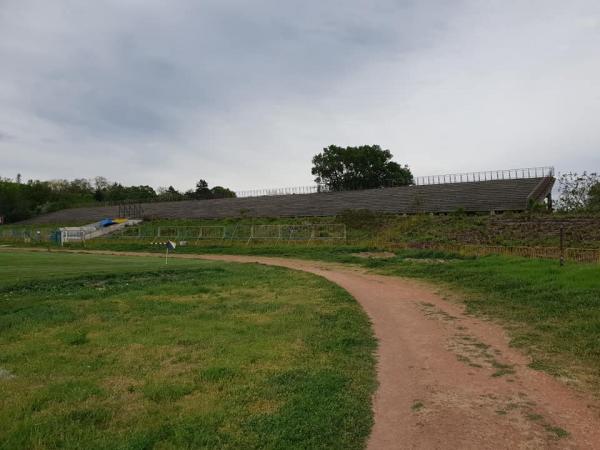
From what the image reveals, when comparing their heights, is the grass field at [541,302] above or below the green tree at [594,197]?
below

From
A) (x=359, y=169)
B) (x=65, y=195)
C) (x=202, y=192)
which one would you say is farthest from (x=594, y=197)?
(x=65, y=195)

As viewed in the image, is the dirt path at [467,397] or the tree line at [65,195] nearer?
the dirt path at [467,397]

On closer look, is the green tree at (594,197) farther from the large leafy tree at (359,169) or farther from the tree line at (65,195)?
the tree line at (65,195)

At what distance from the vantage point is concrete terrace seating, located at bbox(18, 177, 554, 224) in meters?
39.8

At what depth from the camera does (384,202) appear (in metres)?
48.2

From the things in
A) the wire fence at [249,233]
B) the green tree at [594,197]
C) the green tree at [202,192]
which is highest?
the green tree at [202,192]

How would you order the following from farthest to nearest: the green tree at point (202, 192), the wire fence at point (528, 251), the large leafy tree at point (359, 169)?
the green tree at point (202, 192) → the large leafy tree at point (359, 169) → the wire fence at point (528, 251)

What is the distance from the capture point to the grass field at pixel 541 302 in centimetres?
677

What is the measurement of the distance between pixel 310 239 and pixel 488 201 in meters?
16.7

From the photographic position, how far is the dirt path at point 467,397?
4375 mm

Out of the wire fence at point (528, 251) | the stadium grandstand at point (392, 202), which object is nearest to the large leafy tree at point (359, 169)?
the stadium grandstand at point (392, 202)

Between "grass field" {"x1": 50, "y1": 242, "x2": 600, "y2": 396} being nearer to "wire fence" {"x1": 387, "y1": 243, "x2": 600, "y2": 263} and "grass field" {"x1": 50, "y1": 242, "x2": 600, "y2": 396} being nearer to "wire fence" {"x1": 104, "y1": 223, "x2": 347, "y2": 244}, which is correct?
"wire fence" {"x1": 387, "y1": 243, "x2": 600, "y2": 263}

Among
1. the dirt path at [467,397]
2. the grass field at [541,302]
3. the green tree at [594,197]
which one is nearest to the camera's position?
the dirt path at [467,397]

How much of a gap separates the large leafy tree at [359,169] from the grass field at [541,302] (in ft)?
193
